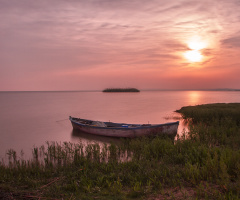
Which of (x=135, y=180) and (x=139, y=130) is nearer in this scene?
(x=135, y=180)

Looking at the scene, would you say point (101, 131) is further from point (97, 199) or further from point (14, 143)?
point (97, 199)

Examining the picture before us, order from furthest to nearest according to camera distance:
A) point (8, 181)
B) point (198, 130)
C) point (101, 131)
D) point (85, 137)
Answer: point (85, 137)
point (101, 131)
point (198, 130)
point (8, 181)

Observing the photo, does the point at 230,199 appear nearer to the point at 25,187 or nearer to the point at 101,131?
the point at 25,187

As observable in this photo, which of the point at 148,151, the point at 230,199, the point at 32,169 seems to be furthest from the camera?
the point at 148,151

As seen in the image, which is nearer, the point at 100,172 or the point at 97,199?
the point at 97,199

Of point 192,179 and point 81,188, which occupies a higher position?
point 192,179

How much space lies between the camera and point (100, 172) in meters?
5.95

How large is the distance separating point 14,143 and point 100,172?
12.1 meters

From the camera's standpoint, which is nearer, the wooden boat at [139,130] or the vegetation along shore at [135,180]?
the vegetation along shore at [135,180]

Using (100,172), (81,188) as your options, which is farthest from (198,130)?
(81,188)

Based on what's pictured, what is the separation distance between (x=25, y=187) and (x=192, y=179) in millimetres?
4694

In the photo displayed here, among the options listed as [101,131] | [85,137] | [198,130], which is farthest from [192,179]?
[85,137]

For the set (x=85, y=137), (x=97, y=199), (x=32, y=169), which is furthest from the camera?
(x=85, y=137)

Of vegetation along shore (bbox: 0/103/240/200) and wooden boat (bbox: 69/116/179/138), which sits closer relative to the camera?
vegetation along shore (bbox: 0/103/240/200)
